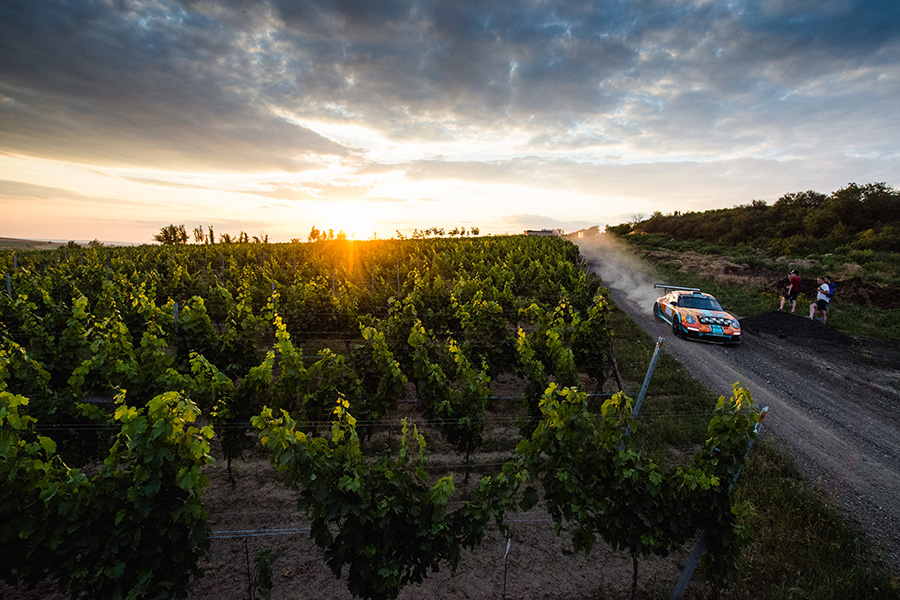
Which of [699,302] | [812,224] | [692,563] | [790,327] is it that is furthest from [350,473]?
[812,224]

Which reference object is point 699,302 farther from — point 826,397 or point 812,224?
point 812,224

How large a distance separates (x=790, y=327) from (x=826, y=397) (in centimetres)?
677

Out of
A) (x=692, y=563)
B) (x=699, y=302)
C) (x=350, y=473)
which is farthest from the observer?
(x=699, y=302)

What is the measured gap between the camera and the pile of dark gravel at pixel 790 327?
574 inches

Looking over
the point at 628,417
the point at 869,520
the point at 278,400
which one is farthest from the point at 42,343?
the point at 869,520

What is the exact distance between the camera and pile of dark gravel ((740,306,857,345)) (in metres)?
14.6

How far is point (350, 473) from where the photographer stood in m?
4.32

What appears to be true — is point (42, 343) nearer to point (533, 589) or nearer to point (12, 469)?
point (12, 469)

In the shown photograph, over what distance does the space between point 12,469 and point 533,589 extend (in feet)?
18.9

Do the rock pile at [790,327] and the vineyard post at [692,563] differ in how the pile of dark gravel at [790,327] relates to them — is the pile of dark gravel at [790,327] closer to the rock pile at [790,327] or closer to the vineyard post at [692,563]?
Result: the rock pile at [790,327]

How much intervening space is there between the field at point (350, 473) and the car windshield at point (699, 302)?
6911 mm

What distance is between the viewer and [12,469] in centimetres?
387

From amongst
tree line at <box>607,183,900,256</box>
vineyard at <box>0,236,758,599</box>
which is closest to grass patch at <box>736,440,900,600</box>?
vineyard at <box>0,236,758,599</box>

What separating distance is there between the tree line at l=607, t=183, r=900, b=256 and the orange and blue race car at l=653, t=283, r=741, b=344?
2997cm
